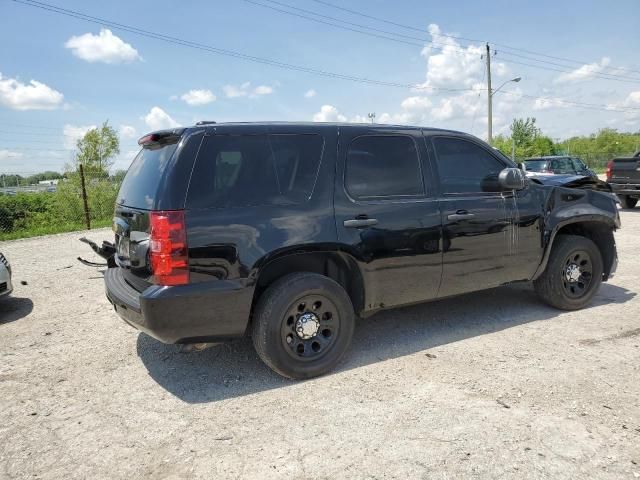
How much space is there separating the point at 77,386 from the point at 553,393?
3361 mm

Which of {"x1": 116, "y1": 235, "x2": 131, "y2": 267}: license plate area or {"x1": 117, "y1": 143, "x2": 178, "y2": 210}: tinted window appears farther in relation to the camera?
{"x1": 116, "y1": 235, "x2": 131, "y2": 267}: license plate area

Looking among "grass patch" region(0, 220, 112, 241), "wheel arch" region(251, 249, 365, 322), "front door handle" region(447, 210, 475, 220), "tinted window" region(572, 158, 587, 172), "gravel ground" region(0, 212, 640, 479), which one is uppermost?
"tinted window" region(572, 158, 587, 172)

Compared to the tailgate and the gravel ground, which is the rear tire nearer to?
the gravel ground

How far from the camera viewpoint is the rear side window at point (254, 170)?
10.3 ft

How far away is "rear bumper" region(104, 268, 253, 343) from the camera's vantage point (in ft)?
9.83

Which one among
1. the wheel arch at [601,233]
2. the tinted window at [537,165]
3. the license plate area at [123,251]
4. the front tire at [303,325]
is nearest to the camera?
the front tire at [303,325]

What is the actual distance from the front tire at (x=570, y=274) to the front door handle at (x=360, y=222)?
224 cm

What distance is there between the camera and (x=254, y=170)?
331 cm

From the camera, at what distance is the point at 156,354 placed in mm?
4043

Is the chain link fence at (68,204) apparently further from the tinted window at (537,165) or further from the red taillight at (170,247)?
the tinted window at (537,165)

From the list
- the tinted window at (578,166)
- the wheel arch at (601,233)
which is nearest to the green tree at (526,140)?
the tinted window at (578,166)

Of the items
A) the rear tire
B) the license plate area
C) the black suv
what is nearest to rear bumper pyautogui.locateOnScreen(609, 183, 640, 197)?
the rear tire

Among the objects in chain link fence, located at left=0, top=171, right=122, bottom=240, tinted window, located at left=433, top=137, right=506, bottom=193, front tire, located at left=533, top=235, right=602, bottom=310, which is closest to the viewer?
tinted window, located at left=433, top=137, right=506, bottom=193

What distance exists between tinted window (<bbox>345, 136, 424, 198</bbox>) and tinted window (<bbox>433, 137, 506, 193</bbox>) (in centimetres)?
29
